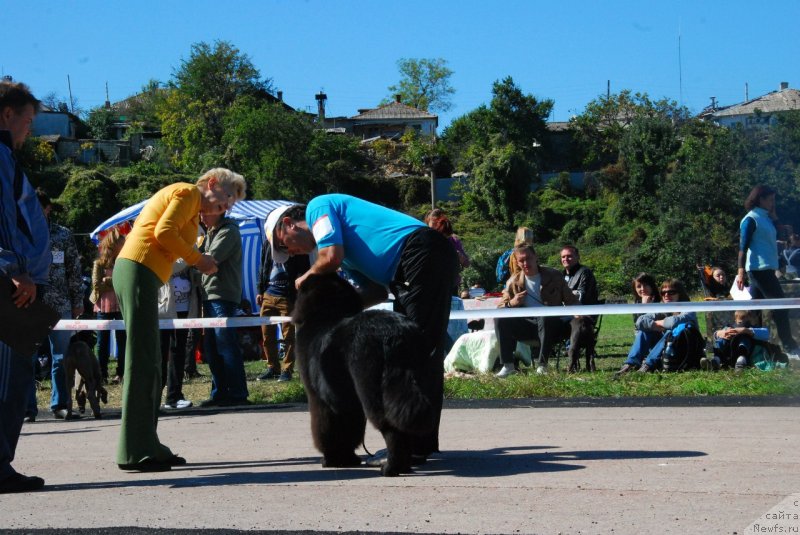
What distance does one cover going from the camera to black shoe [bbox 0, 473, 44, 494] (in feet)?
17.0

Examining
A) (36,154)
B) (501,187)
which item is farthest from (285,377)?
(501,187)

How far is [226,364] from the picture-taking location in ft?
Answer: 32.1

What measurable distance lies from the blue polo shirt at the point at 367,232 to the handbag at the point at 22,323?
1.57 meters

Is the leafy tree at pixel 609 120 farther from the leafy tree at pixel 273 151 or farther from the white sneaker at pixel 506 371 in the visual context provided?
the white sneaker at pixel 506 371

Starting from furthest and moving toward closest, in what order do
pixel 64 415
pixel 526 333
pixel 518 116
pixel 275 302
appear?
pixel 518 116 → pixel 275 302 → pixel 526 333 → pixel 64 415

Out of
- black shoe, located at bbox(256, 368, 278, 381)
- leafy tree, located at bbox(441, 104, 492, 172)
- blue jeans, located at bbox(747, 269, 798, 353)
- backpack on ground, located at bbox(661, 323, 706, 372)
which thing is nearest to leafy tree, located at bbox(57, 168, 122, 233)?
leafy tree, located at bbox(441, 104, 492, 172)

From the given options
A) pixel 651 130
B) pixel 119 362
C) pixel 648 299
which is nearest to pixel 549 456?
pixel 648 299

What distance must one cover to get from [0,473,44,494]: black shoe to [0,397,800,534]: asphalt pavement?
94mm

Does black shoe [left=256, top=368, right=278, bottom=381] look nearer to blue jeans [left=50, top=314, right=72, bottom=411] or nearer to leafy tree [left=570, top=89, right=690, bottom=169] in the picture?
blue jeans [left=50, top=314, right=72, bottom=411]

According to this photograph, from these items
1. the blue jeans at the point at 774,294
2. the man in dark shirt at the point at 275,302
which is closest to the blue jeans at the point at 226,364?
the man in dark shirt at the point at 275,302

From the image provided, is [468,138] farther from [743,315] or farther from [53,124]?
[743,315]

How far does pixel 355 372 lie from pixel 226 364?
4938mm

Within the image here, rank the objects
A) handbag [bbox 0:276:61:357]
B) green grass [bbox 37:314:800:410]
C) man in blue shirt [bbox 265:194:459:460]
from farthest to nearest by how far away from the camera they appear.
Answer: green grass [bbox 37:314:800:410] < man in blue shirt [bbox 265:194:459:460] < handbag [bbox 0:276:61:357]

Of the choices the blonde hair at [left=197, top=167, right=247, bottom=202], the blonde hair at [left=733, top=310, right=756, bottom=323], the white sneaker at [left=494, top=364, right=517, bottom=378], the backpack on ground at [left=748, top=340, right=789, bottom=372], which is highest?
the blonde hair at [left=197, top=167, right=247, bottom=202]
